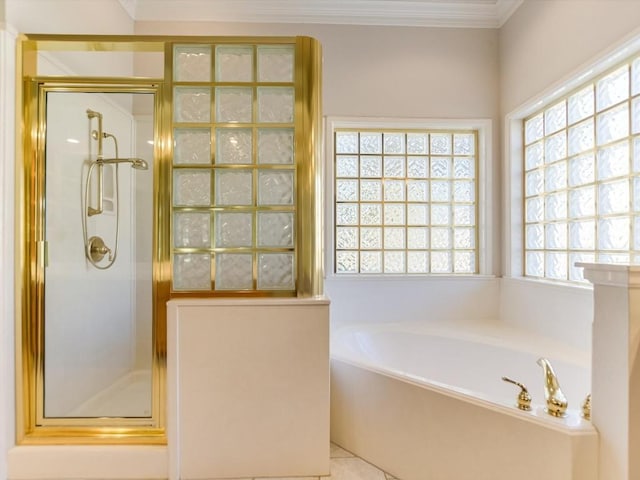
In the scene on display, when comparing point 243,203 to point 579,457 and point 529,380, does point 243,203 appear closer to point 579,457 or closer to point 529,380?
point 579,457

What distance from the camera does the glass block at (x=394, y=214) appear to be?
2.81 m

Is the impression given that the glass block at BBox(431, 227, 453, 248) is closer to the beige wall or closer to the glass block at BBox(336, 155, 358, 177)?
the glass block at BBox(336, 155, 358, 177)

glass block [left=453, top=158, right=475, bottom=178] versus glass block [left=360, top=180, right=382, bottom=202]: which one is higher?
glass block [left=453, top=158, right=475, bottom=178]

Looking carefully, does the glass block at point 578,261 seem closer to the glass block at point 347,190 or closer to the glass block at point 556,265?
the glass block at point 556,265

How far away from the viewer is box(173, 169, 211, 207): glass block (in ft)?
5.34

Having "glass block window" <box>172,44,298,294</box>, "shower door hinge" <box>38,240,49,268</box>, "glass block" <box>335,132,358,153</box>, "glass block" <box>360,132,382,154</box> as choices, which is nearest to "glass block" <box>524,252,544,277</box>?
"glass block" <box>360,132,382,154</box>

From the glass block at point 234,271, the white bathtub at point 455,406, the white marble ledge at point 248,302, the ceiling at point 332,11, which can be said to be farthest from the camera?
the ceiling at point 332,11

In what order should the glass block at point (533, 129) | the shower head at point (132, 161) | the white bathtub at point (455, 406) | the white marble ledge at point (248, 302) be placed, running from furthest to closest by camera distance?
the glass block at point (533, 129)
the shower head at point (132, 161)
the white marble ledge at point (248, 302)
the white bathtub at point (455, 406)

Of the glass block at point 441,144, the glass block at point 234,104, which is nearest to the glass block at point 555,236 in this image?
the glass block at point 441,144

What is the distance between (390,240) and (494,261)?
0.76 meters

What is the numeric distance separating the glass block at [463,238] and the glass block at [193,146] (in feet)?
6.42

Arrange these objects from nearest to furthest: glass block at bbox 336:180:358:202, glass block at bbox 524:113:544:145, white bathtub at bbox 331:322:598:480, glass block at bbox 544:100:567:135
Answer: white bathtub at bbox 331:322:598:480
glass block at bbox 544:100:567:135
glass block at bbox 524:113:544:145
glass block at bbox 336:180:358:202

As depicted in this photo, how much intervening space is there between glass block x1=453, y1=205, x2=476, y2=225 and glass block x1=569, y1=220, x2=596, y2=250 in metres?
0.73

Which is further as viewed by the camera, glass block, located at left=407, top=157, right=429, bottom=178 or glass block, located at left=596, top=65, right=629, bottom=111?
glass block, located at left=407, top=157, right=429, bottom=178
